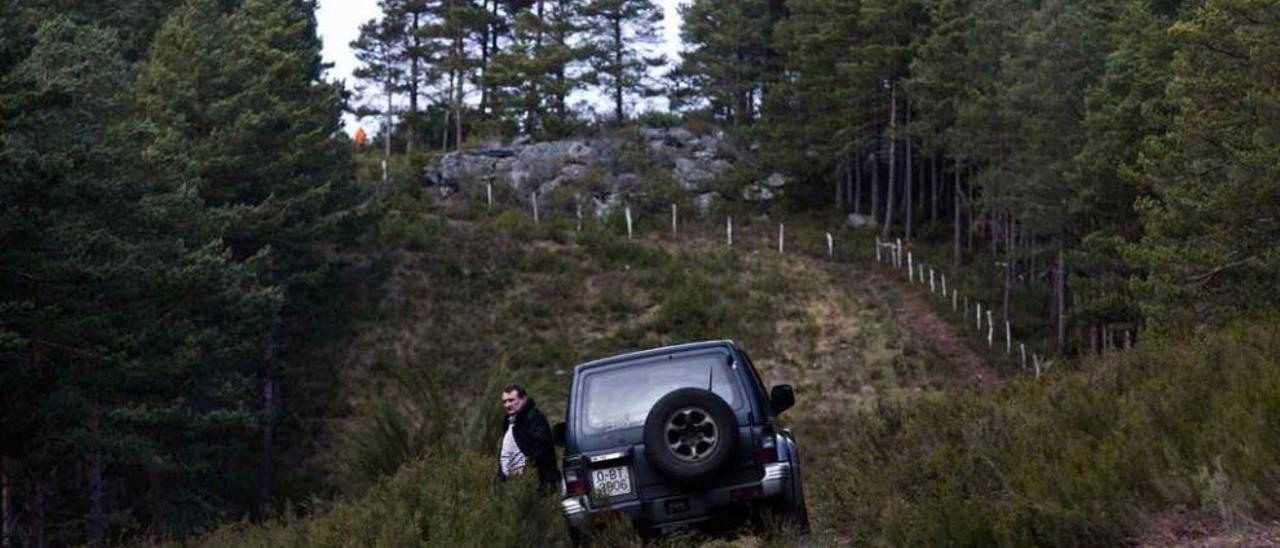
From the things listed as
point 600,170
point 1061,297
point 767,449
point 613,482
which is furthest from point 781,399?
point 600,170

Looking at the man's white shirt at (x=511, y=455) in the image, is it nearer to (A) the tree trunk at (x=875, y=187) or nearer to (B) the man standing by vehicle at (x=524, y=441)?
(B) the man standing by vehicle at (x=524, y=441)

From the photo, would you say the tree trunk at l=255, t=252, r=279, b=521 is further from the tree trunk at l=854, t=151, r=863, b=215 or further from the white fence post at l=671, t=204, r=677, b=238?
the tree trunk at l=854, t=151, r=863, b=215

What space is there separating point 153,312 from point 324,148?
14.0m

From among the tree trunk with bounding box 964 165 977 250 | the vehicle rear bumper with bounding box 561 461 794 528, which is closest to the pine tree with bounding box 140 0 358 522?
the vehicle rear bumper with bounding box 561 461 794 528

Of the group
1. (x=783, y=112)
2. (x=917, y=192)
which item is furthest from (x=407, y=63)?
(x=917, y=192)

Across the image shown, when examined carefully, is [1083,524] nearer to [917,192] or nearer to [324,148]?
[324,148]

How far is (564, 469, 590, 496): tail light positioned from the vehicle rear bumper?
0.18 m

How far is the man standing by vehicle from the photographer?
11445mm

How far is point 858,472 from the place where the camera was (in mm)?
10773

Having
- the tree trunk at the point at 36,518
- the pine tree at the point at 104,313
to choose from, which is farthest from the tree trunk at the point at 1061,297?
the tree trunk at the point at 36,518

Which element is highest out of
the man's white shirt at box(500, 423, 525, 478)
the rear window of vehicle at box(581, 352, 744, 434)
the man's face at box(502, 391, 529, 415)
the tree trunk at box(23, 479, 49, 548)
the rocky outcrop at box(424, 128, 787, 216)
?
the rocky outcrop at box(424, 128, 787, 216)

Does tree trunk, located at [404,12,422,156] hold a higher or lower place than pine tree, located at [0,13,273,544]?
higher

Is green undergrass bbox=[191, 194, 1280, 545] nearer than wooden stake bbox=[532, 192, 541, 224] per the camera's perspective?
Yes

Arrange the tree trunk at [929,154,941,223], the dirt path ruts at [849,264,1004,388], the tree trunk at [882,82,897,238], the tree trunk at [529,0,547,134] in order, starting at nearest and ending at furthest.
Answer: the dirt path ruts at [849,264,1004,388] < the tree trunk at [882,82,897,238] < the tree trunk at [929,154,941,223] < the tree trunk at [529,0,547,134]
